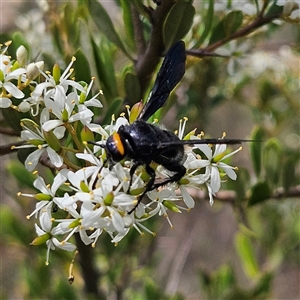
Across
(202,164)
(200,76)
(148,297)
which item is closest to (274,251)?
(148,297)

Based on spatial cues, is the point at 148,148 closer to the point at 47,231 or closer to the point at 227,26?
the point at 47,231

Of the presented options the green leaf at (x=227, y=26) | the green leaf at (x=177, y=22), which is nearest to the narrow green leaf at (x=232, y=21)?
the green leaf at (x=227, y=26)

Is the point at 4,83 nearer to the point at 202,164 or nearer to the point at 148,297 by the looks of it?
the point at 202,164

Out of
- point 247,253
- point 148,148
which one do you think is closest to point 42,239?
point 148,148

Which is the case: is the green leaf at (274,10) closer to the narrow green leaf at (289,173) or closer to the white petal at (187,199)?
the narrow green leaf at (289,173)

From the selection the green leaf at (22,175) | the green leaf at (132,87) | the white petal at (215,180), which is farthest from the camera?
the green leaf at (22,175)

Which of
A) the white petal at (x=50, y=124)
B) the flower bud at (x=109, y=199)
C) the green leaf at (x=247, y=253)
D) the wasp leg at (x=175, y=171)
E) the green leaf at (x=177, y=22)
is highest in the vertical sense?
the green leaf at (x=177, y=22)
